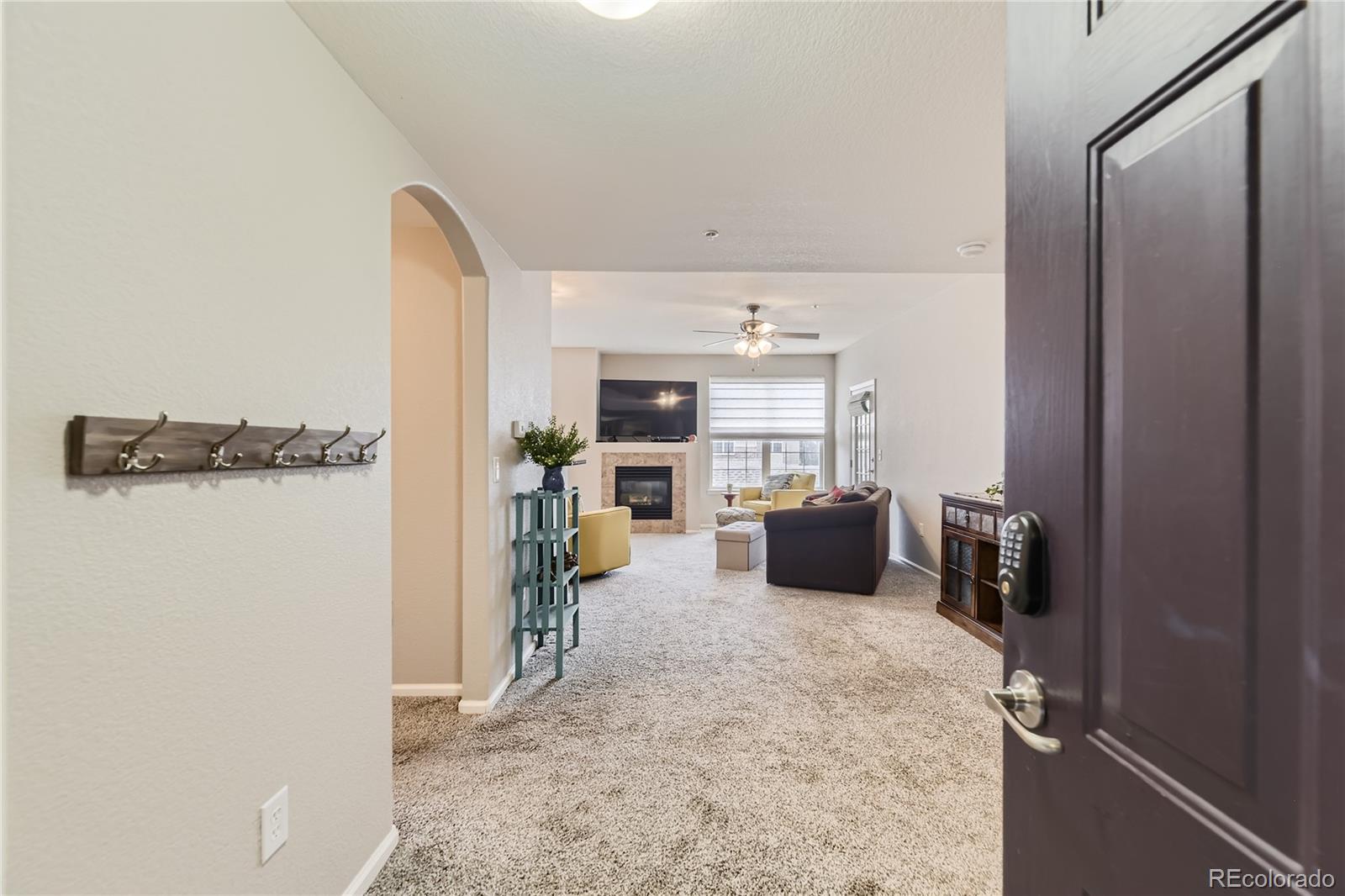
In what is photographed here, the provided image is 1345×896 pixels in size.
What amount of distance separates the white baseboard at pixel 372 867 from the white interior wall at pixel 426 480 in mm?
1092

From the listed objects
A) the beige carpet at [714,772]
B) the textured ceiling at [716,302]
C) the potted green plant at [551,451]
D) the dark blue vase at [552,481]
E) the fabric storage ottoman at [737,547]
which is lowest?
the beige carpet at [714,772]

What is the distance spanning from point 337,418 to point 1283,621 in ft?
5.83

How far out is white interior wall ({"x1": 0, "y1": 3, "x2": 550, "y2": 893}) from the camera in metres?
0.83

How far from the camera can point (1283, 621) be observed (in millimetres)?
452

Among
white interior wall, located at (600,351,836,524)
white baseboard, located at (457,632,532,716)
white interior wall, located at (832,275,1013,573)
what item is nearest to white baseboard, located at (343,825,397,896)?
white baseboard, located at (457,632,532,716)

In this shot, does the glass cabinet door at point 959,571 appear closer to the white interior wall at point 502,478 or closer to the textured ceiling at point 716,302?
the textured ceiling at point 716,302

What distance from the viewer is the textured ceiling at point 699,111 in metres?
1.39

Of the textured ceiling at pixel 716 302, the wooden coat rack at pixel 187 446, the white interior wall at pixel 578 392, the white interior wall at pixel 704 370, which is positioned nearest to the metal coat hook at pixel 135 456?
the wooden coat rack at pixel 187 446

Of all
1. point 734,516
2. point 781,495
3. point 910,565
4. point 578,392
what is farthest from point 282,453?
point 578,392

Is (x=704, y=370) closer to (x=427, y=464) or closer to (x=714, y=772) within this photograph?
(x=427, y=464)

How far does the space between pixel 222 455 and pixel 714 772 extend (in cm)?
191

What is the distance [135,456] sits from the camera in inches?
37.8

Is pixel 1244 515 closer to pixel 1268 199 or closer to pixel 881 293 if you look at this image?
pixel 1268 199

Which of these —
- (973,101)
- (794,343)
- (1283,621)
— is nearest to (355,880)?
(1283,621)
